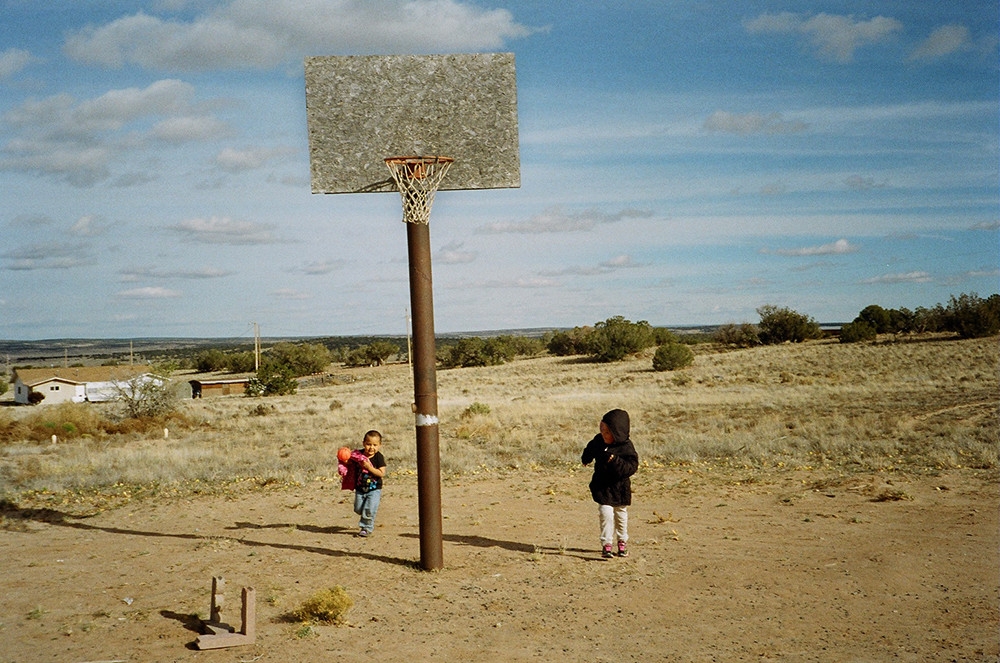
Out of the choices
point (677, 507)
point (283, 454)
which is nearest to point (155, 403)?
point (283, 454)

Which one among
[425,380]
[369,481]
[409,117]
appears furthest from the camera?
Result: [369,481]

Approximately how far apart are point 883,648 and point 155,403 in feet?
96.0

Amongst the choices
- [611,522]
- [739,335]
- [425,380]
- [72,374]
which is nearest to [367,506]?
[425,380]

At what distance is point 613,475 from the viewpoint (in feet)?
26.7

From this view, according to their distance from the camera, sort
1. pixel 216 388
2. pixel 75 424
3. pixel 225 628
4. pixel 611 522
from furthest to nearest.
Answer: pixel 216 388 < pixel 75 424 < pixel 611 522 < pixel 225 628

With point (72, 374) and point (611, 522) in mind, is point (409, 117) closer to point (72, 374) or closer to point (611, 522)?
point (611, 522)

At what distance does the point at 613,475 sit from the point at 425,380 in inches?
84.0

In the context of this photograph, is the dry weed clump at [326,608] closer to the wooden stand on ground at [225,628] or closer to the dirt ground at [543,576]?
the dirt ground at [543,576]

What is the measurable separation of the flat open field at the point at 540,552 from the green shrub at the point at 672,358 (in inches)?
1056

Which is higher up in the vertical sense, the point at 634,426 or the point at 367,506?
the point at 367,506

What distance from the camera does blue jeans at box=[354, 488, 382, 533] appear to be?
9430 millimetres

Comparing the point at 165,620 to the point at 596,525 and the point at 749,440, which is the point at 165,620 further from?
the point at 749,440

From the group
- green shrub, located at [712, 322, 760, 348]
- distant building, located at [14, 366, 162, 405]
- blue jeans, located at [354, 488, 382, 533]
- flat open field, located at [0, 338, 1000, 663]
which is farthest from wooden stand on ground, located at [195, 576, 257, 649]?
green shrub, located at [712, 322, 760, 348]

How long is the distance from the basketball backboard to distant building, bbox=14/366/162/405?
54.6 m
